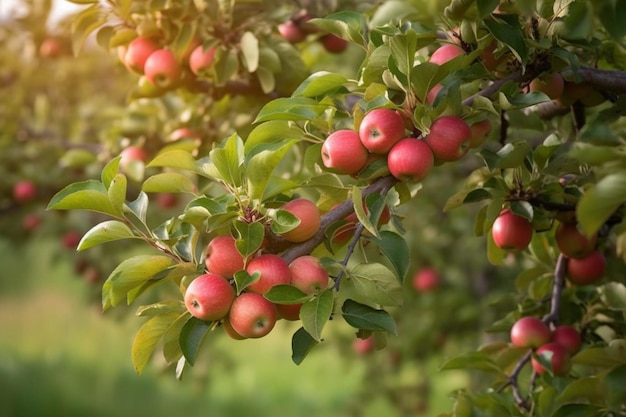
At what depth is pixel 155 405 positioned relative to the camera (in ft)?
16.6

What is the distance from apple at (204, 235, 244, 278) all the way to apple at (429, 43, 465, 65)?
0.40 m

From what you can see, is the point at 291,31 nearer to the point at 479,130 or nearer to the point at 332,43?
the point at 332,43

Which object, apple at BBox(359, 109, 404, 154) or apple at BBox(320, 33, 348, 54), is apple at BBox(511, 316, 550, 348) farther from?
apple at BBox(320, 33, 348, 54)

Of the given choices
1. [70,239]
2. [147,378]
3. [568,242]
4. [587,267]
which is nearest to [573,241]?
[568,242]

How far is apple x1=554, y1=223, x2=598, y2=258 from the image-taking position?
132cm

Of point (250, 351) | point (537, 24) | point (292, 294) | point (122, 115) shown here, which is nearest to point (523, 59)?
point (537, 24)

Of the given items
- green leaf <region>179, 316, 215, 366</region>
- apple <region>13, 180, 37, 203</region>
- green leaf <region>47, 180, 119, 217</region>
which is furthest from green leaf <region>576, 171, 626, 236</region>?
apple <region>13, 180, 37, 203</region>

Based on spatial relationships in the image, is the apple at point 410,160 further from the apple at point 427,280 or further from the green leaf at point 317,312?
the apple at point 427,280

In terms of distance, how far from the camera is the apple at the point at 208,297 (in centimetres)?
93

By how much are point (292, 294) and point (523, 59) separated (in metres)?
0.44

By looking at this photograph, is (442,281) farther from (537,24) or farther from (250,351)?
(250,351)

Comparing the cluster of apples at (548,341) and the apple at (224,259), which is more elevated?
the apple at (224,259)

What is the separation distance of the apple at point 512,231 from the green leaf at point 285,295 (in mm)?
429

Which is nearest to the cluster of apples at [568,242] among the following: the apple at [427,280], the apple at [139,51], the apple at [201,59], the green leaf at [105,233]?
the green leaf at [105,233]
